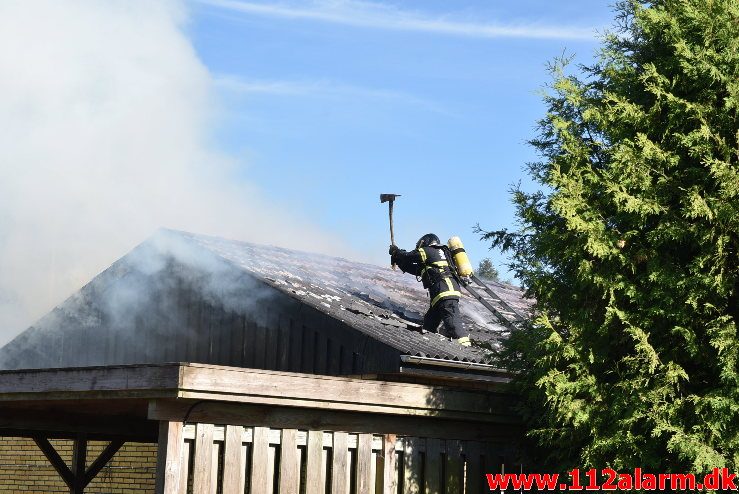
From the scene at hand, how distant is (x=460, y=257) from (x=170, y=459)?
305 inches

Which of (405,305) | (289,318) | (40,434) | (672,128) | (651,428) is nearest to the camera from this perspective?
(651,428)

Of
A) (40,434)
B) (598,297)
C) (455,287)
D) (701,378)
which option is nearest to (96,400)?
(40,434)

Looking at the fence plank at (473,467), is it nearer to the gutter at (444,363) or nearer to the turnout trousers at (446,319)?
the gutter at (444,363)

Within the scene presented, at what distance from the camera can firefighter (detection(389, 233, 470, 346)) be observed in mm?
13500

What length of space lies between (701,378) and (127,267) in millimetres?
9701

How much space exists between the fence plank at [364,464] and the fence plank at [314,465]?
34 cm

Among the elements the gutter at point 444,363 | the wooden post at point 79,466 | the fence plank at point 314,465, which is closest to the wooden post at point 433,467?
the fence plank at point 314,465

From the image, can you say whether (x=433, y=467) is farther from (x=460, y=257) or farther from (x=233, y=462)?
(x=460, y=257)

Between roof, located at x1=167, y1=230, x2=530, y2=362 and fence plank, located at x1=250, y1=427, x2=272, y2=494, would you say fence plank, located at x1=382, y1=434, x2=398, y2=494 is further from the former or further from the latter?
roof, located at x1=167, y1=230, x2=530, y2=362

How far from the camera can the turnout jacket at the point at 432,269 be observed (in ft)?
44.9

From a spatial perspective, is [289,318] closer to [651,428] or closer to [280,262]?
[280,262]

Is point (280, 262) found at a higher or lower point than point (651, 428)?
higher

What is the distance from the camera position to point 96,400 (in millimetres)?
8578

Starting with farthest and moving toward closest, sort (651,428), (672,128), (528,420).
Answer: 1. (528,420)
2. (672,128)
3. (651,428)
